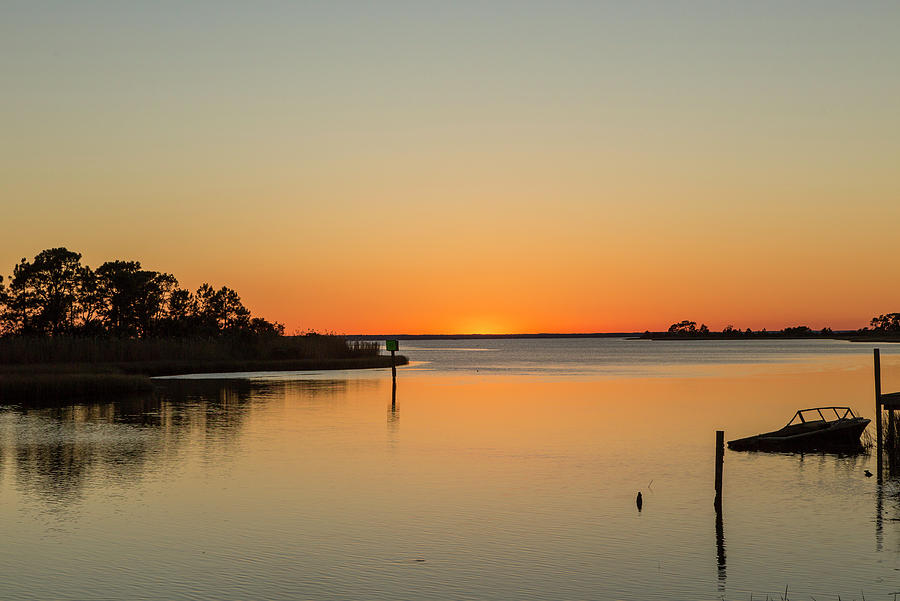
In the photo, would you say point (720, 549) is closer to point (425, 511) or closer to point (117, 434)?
point (425, 511)

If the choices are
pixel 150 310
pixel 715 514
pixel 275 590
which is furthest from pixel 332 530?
pixel 150 310

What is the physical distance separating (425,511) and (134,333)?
91932 millimetres

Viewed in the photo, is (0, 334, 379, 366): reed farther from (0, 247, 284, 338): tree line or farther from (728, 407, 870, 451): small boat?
(728, 407, 870, 451): small boat

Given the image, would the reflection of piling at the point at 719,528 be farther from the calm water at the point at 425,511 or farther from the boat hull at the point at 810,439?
the boat hull at the point at 810,439

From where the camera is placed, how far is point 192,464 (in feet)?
112

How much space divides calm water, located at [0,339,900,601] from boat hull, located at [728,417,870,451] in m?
1.23

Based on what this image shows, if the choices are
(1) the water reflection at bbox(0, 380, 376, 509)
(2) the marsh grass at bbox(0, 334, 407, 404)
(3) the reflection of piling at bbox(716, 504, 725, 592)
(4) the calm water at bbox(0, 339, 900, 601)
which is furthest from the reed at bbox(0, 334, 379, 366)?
(3) the reflection of piling at bbox(716, 504, 725, 592)

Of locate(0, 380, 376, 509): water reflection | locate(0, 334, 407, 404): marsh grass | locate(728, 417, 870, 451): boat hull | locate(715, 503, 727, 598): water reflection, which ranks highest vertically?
locate(0, 334, 407, 404): marsh grass

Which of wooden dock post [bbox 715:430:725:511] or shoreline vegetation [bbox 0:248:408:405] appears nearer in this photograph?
wooden dock post [bbox 715:430:725:511]

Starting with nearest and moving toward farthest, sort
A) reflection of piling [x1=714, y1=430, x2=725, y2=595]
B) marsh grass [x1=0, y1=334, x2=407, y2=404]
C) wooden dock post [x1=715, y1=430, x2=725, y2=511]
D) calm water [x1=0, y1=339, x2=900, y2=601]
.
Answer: calm water [x1=0, y1=339, x2=900, y2=601] < reflection of piling [x1=714, y1=430, x2=725, y2=595] < wooden dock post [x1=715, y1=430, x2=725, y2=511] < marsh grass [x1=0, y1=334, x2=407, y2=404]

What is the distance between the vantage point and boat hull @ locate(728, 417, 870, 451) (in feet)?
121

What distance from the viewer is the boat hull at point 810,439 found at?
37.0 m

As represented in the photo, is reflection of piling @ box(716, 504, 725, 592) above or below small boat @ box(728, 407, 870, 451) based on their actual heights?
below

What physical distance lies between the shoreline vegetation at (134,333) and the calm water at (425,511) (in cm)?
2842
